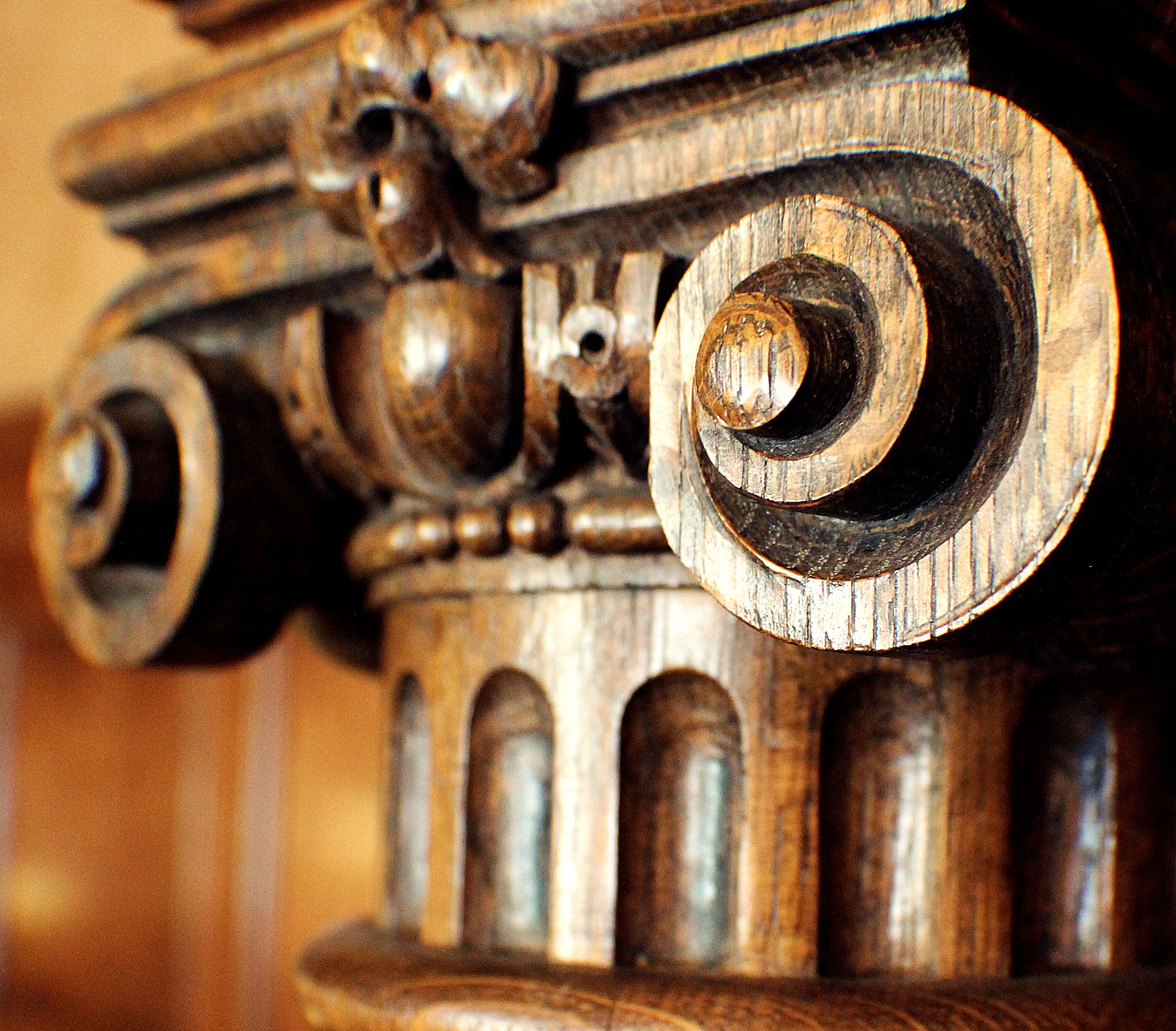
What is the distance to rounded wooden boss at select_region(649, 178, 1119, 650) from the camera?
35cm

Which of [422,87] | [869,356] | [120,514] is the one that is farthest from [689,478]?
[120,514]

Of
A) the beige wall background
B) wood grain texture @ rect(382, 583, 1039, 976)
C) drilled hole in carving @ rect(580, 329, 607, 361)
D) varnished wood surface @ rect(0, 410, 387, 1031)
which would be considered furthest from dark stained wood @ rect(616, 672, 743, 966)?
the beige wall background

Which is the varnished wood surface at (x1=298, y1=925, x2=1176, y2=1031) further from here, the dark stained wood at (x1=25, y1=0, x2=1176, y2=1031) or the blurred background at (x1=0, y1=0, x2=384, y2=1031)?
the blurred background at (x1=0, y1=0, x2=384, y2=1031)

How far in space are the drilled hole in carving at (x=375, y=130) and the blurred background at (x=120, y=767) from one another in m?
0.69

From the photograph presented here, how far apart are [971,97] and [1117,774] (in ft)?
0.75

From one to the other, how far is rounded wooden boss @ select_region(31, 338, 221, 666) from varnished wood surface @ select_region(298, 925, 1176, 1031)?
173 mm

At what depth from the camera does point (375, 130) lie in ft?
1.61

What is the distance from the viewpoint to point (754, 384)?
37 centimetres

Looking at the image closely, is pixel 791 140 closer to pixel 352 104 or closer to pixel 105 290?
pixel 352 104

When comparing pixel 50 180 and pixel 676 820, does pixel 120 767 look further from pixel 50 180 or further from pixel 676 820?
pixel 676 820

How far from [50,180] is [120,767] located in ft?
1.93

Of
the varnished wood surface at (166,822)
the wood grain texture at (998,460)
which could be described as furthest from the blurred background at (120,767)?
the wood grain texture at (998,460)

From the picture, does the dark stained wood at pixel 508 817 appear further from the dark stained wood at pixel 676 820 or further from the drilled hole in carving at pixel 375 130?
the drilled hole in carving at pixel 375 130

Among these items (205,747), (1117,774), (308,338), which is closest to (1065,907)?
(1117,774)
